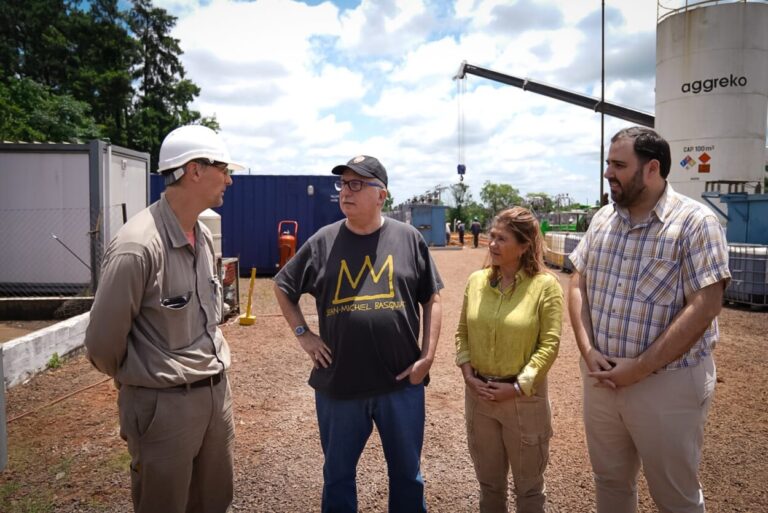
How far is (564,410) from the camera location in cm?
464

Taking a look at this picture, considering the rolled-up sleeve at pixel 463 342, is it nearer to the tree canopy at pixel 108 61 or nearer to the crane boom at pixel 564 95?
the crane boom at pixel 564 95

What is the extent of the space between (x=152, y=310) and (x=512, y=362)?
1.66 meters

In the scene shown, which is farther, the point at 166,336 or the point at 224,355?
the point at 224,355

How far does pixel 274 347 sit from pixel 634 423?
5275 mm

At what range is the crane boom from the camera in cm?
2600

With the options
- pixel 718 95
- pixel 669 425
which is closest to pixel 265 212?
pixel 669 425

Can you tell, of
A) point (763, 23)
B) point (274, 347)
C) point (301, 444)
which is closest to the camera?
point (301, 444)

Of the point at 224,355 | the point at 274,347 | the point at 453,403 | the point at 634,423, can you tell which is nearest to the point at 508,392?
the point at 634,423

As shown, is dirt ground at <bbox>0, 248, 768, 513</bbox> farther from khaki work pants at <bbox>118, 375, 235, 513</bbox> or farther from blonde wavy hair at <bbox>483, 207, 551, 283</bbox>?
blonde wavy hair at <bbox>483, 207, 551, 283</bbox>

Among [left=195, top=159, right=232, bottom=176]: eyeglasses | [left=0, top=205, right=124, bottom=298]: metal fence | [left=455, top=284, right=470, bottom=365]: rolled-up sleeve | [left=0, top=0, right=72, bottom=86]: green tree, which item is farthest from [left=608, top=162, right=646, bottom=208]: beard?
[left=0, top=0, right=72, bottom=86]: green tree

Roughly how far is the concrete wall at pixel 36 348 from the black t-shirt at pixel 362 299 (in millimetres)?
4017

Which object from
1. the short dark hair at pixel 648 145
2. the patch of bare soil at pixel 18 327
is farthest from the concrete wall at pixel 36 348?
the short dark hair at pixel 648 145

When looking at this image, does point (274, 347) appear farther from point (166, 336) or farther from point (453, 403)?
point (166, 336)

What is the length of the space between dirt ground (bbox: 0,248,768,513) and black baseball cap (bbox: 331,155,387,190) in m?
2.00
